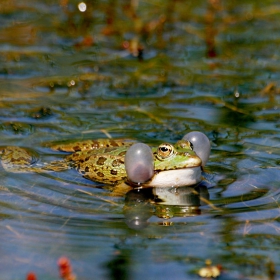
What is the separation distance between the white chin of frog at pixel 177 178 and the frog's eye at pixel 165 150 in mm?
167

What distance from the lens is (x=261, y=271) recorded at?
4.57 meters

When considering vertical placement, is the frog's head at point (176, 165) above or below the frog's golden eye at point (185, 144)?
below

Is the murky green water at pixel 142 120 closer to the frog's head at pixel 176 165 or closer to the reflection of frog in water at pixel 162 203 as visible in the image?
the reflection of frog in water at pixel 162 203

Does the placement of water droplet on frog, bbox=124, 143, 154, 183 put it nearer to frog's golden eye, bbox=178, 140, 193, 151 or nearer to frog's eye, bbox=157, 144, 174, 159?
frog's eye, bbox=157, 144, 174, 159

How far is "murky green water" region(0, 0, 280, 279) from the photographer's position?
4.84 meters

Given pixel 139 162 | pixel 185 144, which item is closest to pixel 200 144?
pixel 185 144

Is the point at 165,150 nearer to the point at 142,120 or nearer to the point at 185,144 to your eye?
the point at 185,144

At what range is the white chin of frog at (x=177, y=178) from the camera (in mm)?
6137

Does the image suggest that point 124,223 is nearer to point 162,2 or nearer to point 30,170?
point 30,170

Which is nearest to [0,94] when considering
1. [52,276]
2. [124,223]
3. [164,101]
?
[164,101]

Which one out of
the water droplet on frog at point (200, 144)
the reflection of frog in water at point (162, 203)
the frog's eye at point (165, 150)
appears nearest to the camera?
the reflection of frog in water at point (162, 203)

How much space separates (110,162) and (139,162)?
0.51 meters

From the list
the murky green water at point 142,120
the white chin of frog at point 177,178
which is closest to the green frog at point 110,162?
the white chin of frog at point 177,178

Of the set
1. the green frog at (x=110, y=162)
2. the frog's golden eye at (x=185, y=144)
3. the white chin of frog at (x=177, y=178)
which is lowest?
the white chin of frog at (x=177, y=178)
